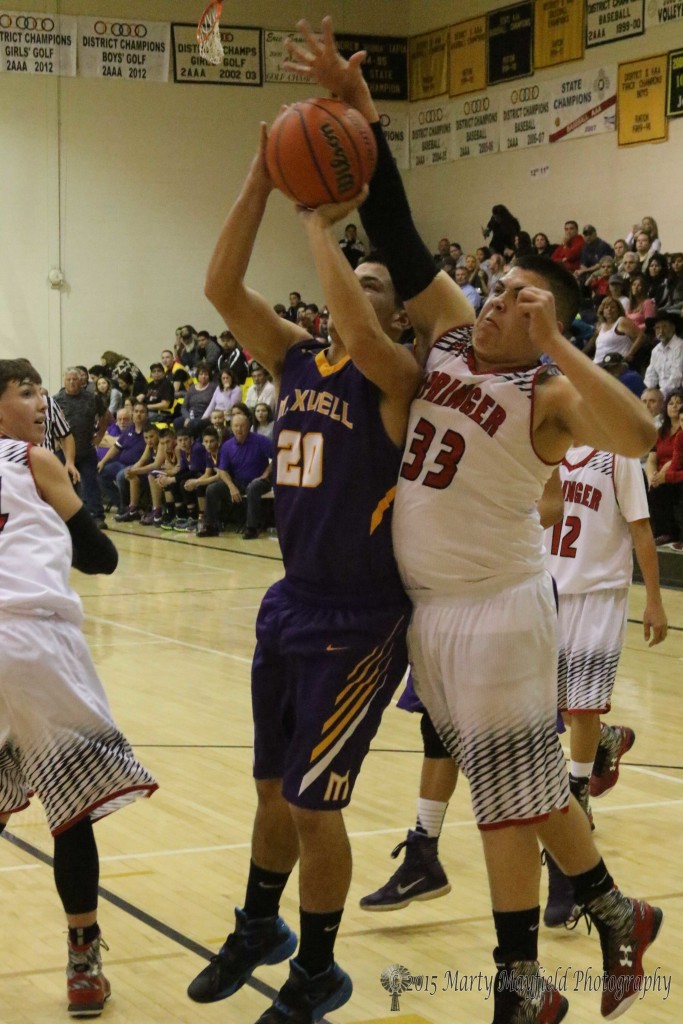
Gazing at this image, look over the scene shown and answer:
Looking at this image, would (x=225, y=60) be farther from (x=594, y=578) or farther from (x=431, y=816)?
(x=431, y=816)

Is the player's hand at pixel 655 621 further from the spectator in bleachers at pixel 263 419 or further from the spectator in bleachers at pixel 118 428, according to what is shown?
the spectator in bleachers at pixel 118 428

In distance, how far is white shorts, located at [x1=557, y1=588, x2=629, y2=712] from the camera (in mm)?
4805

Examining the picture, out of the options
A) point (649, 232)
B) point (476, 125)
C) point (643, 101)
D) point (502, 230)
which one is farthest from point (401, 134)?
point (649, 232)

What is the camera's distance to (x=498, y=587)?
3.29 m

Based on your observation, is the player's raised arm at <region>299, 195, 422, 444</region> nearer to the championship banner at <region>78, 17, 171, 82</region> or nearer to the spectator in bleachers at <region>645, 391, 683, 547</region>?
the spectator in bleachers at <region>645, 391, 683, 547</region>

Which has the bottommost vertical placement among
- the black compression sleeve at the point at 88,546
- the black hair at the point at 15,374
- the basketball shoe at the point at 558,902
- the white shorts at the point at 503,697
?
the basketball shoe at the point at 558,902

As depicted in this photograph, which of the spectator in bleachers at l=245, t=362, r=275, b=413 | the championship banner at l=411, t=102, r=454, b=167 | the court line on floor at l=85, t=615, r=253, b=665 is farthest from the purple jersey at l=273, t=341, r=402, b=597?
the championship banner at l=411, t=102, r=454, b=167

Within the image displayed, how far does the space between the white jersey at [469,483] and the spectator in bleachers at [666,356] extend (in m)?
11.0

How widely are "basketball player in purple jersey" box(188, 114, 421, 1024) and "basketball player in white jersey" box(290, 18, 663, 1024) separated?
81mm

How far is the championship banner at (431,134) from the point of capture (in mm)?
22438

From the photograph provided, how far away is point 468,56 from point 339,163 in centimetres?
1970

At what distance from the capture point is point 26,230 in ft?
72.7

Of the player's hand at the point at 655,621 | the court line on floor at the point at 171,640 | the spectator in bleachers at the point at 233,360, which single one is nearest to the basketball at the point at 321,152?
the player's hand at the point at 655,621

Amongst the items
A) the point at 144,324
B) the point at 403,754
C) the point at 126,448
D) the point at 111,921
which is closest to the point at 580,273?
the point at 126,448
